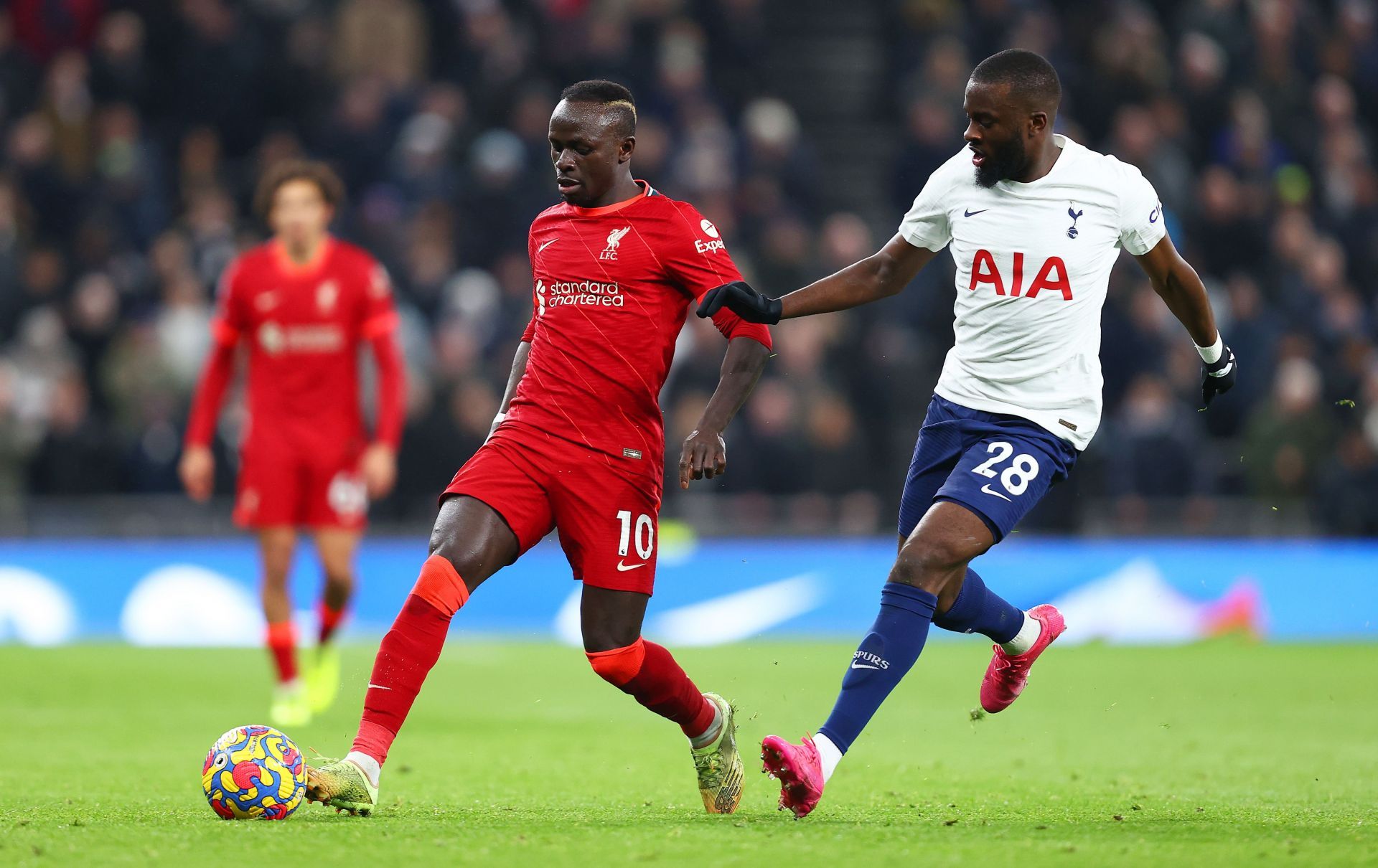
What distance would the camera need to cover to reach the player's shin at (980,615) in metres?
6.42

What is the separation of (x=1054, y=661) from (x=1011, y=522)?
23.0 ft

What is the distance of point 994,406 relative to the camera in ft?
19.9

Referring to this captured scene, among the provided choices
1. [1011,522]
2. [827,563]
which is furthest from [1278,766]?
[827,563]

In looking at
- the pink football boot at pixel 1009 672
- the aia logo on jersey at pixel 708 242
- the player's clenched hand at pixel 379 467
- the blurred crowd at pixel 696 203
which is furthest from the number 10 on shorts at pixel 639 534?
the blurred crowd at pixel 696 203

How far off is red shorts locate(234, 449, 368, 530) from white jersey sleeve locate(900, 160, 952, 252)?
166 inches

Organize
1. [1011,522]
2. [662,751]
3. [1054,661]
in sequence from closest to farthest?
[1011,522] < [662,751] < [1054,661]

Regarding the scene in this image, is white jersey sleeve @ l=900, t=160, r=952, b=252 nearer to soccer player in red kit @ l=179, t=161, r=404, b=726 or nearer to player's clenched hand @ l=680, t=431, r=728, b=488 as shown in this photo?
player's clenched hand @ l=680, t=431, r=728, b=488

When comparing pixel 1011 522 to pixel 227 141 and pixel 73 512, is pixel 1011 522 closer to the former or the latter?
pixel 73 512

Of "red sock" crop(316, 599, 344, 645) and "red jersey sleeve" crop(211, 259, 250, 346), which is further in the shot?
"red sock" crop(316, 599, 344, 645)

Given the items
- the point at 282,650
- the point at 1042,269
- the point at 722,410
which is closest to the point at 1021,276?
the point at 1042,269

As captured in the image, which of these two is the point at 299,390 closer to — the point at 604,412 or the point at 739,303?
the point at 604,412

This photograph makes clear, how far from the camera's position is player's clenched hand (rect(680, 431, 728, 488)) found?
555 cm

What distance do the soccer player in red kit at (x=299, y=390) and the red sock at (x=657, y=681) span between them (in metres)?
3.60

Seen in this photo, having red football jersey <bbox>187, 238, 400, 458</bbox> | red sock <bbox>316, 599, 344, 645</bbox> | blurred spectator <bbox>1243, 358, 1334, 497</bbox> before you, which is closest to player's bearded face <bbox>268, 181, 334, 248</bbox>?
red football jersey <bbox>187, 238, 400, 458</bbox>
